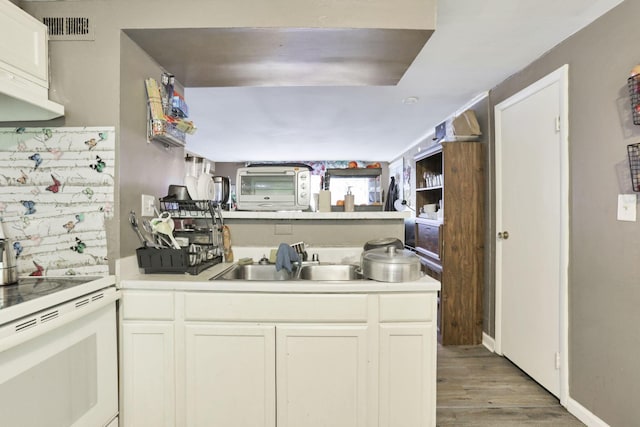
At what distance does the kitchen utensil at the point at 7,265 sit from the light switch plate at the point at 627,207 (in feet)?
9.42

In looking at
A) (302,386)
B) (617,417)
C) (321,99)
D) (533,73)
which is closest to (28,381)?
(302,386)

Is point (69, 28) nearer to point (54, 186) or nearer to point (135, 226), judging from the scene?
point (54, 186)

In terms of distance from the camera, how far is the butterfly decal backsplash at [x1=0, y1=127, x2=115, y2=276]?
1.45 meters

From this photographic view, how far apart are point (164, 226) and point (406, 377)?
1425 mm

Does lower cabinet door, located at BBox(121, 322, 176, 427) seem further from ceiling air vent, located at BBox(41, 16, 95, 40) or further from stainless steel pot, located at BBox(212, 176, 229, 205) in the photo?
ceiling air vent, located at BBox(41, 16, 95, 40)

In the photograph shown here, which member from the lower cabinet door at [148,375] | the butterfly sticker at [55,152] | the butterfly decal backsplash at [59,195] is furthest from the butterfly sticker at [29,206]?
the lower cabinet door at [148,375]

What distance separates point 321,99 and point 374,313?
226 centimetres

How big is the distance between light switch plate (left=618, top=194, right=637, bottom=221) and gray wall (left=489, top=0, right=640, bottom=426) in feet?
0.10

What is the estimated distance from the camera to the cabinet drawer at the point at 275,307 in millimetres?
1398

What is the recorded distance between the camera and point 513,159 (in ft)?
7.88

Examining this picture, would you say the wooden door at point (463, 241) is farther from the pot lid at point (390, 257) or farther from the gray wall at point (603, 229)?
the pot lid at point (390, 257)

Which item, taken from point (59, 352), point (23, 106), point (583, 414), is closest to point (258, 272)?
point (59, 352)

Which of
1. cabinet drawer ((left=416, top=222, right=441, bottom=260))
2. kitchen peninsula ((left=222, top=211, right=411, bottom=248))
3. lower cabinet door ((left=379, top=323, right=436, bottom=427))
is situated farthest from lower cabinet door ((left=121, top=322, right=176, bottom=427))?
cabinet drawer ((left=416, top=222, right=441, bottom=260))

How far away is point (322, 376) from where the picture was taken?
139cm
